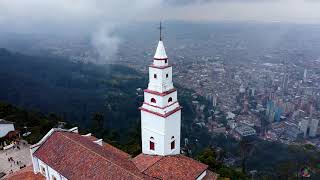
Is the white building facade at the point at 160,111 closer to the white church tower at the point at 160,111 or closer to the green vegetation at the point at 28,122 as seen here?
the white church tower at the point at 160,111

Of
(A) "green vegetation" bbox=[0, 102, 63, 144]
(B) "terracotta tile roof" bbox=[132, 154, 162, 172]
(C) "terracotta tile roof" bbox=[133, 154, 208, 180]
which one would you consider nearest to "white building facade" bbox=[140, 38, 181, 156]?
(B) "terracotta tile roof" bbox=[132, 154, 162, 172]

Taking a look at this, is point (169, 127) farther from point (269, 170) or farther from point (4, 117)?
point (4, 117)

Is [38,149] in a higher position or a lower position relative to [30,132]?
higher

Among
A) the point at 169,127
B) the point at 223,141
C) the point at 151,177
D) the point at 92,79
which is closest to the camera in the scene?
the point at 151,177

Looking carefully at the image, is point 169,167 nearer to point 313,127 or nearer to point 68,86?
point 313,127

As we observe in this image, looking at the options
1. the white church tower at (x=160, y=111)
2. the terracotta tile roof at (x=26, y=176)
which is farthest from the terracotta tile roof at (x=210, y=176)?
the terracotta tile roof at (x=26, y=176)

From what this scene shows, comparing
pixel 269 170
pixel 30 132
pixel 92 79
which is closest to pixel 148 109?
pixel 30 132

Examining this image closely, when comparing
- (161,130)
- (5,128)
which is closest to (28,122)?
(5,128)
